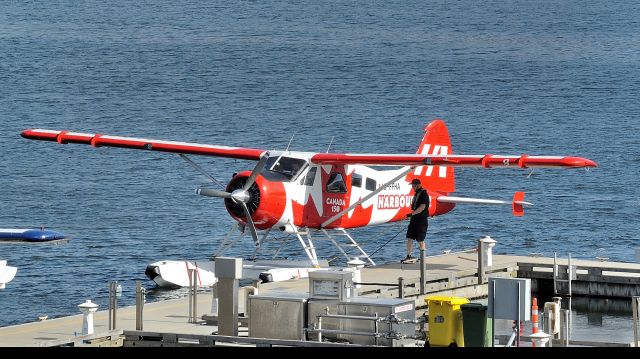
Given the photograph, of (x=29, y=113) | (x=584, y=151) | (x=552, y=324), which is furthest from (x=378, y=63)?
(x=552, y=324)

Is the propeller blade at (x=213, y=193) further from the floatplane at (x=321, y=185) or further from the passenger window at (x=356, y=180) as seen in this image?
the passenger window at (x=356, y=180)

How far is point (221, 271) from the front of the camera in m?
19.5

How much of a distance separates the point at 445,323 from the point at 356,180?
10.3m

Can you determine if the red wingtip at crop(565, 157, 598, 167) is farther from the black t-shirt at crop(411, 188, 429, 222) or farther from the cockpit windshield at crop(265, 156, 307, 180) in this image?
the cockpit windshield at crop(265, 156, 307, 180)

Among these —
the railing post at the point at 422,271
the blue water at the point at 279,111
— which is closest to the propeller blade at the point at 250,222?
the railing post at the point at 422,271

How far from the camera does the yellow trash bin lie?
63.0ft

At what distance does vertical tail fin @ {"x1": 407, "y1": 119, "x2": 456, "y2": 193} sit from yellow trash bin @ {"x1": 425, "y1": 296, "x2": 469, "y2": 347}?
11.3m

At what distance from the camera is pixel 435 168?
101 feet

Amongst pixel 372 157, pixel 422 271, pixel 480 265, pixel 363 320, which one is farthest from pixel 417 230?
pixel 363 320

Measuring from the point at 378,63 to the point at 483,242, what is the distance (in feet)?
252

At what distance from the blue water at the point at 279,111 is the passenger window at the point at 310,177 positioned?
505cm

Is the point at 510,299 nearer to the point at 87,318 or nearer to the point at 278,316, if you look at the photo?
the point at 278,316

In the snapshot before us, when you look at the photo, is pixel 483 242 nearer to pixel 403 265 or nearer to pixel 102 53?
pixel 403 265

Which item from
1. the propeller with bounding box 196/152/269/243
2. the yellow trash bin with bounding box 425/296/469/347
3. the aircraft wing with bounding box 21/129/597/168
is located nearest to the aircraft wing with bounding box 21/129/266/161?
the aircraft wing with bounding box 21/129/597/168
